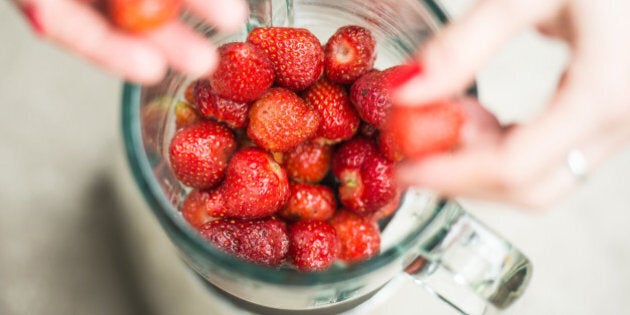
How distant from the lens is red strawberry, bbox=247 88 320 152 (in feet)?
1.63

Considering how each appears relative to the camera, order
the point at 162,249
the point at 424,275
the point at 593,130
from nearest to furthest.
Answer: the point at 593,130 < the point at 424,275 < the point at 162,249

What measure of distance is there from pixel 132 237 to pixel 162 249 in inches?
1.6

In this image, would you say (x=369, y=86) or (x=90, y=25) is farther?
(x=369, y=86)

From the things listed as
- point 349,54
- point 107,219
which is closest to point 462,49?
point 349,54

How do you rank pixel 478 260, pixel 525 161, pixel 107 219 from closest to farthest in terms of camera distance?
pixel 525 161 < pixel 478 260 < pixel 107 219

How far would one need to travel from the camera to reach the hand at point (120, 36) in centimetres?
38

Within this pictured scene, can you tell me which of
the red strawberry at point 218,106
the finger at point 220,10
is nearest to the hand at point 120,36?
the finger at point 220,10

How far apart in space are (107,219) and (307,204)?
277 mm

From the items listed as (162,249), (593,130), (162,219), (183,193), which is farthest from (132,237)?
(593,130)

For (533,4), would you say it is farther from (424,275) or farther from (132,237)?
(132,237)

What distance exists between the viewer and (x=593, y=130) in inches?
14.5

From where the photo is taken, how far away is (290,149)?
0.52 metres

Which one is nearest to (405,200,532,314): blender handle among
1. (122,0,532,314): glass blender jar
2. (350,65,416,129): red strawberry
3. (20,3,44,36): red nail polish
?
(122,0,532,314): glass blender jar

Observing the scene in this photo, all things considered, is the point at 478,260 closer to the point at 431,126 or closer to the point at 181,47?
the point at 431,126
